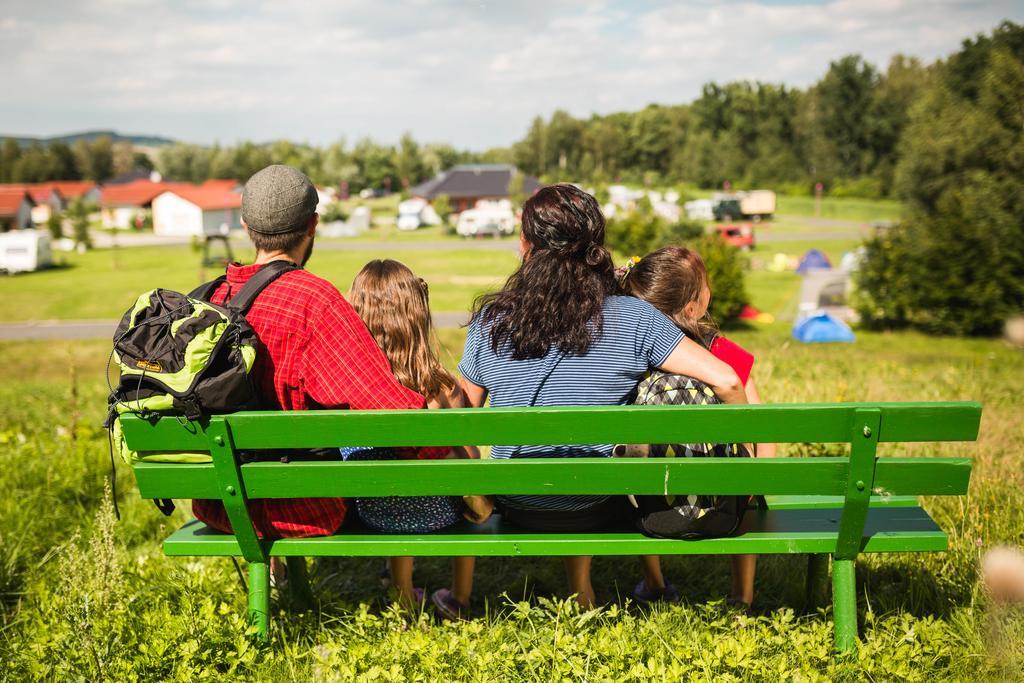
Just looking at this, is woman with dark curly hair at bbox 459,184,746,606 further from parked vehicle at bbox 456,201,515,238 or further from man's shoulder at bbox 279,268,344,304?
parked vehicle at bbox 456,201,515,238

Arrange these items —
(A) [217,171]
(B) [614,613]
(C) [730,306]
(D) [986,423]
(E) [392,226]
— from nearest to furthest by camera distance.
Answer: (B) [614,613], (D) [986,423], (C) [730,306], (E) [392,226], (A) [217,171]

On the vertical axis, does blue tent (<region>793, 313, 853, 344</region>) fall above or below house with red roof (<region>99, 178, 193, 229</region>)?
below

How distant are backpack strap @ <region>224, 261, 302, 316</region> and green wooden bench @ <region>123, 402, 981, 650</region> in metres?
0.37

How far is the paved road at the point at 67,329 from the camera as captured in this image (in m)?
19.3

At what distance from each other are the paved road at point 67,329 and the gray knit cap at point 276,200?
15.5 meters

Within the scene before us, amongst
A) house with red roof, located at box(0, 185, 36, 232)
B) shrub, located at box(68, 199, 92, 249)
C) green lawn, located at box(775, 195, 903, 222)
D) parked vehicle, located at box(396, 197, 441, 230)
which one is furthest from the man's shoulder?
house with red roof, located at box(0, 185, 36, 232)

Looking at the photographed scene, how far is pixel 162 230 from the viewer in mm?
64000

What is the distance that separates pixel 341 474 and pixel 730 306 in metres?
15.5

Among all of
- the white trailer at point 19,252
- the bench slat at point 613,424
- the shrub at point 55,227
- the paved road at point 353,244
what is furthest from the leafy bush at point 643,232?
the shrub at point 55,227

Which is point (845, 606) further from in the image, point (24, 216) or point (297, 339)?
point (24, 216)

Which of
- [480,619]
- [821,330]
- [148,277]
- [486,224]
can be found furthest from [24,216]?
[480,619]

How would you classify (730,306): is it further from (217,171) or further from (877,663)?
(217,171)

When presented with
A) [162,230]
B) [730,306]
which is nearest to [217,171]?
[162,230]

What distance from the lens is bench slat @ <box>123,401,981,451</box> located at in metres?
2.29
